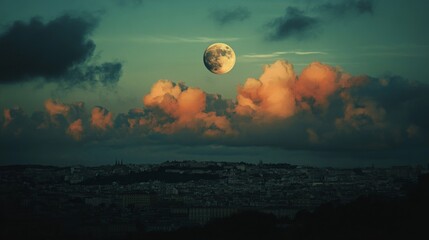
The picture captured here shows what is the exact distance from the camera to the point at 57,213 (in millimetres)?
57281

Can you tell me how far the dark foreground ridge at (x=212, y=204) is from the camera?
46.8 meters

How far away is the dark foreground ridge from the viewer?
4684 cm

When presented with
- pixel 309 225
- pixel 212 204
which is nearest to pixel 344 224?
pixel 309 225

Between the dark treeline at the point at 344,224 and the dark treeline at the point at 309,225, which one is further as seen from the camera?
the dark treeline at the point at 344,224

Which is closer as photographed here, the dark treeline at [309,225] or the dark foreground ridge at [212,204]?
the dark treeline at [309,225]

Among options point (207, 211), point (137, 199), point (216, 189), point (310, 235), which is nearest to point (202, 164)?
point (216, 189)

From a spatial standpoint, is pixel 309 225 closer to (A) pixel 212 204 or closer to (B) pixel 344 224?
(B) pixel 344 224

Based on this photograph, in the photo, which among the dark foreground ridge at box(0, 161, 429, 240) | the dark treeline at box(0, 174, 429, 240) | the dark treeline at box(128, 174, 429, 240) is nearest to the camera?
the dark treeline at box(0, 174, 429, 240)

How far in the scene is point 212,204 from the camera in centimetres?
9956

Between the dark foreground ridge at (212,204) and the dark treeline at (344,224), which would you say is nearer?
the dark treeline at (344,224)

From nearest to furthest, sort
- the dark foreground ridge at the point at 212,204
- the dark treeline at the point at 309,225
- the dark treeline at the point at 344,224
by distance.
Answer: the dark treeline at the point at 309,225, the dark treeline at the point at 344,224, the dark foreground ridge at the point at 212,204

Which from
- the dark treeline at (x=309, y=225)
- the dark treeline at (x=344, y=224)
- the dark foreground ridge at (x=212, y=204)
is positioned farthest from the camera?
the dark foreground ridge at (x=212, y=204)

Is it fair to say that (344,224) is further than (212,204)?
No

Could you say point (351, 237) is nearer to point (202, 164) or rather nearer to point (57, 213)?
point (57, 213)
